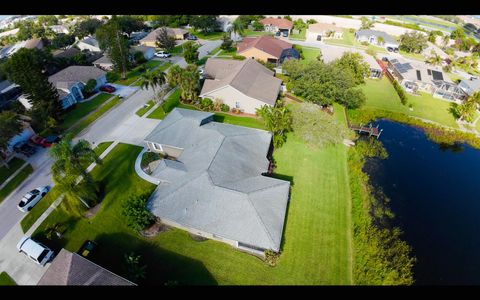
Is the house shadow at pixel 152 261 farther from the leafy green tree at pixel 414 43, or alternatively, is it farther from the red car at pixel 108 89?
the leafy green tree at pixel 414 43

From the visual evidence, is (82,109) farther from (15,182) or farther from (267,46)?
(267,46)

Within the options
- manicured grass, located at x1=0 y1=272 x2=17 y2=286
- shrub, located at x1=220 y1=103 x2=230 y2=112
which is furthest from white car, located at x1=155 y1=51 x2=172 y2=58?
manicured grass, located at x1=0 y1=272 x2=17 y2=286

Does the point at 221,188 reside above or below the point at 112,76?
above

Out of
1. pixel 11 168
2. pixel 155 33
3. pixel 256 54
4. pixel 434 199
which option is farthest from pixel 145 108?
pixel 434 199

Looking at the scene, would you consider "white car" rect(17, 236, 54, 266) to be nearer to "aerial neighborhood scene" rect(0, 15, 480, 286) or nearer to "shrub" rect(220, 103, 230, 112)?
"aerial neighborhood scene" rect(0, 15, 480, 286)

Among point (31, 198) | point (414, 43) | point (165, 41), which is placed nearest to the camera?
point (31, 198)

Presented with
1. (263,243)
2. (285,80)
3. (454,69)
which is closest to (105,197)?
(263,243)

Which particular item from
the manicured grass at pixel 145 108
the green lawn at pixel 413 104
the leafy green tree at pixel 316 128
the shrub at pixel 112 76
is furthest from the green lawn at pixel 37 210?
the green lawn at pixel 413 104
